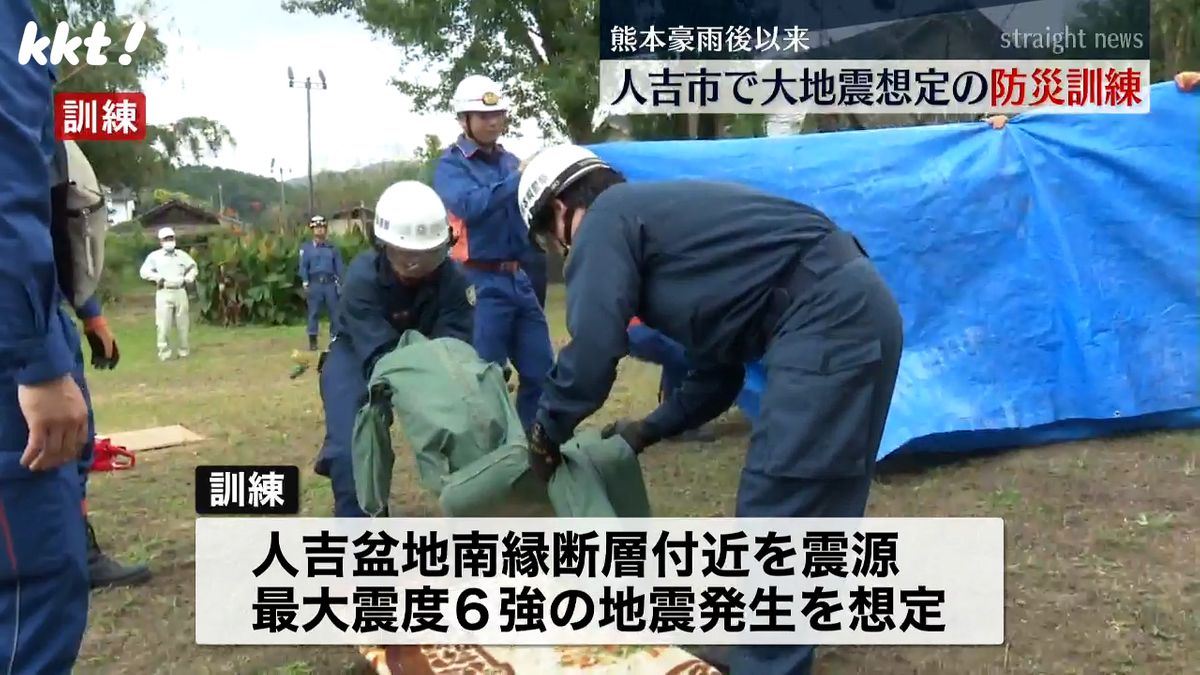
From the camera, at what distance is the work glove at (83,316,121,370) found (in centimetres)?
316

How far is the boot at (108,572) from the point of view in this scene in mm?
3564

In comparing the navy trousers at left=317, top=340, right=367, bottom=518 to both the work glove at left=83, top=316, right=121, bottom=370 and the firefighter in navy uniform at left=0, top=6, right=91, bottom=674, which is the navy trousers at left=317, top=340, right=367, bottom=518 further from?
the firefighter in navy uniform at left=0, top=6, right=91, bottom=674

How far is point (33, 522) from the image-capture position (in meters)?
1.83

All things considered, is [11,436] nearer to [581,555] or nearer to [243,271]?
[581,555]

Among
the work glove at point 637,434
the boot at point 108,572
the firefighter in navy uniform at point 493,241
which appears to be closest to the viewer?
the work glove at point 637,434

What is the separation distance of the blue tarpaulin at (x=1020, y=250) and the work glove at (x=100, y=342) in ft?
7.33

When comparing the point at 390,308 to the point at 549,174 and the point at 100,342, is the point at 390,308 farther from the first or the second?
the point at 549,174

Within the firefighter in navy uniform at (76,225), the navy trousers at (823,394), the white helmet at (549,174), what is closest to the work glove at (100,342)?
the firefighter in navy uniform at (76,225)

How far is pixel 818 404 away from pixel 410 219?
4.46ft

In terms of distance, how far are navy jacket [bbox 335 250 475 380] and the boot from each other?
3.55 ft

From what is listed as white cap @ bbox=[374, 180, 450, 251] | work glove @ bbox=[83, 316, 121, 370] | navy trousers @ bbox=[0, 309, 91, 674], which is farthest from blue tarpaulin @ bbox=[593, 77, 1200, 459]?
navy trousers @ bbox=[0, 309, 91, 674]

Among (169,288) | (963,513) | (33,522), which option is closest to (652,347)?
(963,513)

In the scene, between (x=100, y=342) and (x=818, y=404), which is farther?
(x=100, y=342)

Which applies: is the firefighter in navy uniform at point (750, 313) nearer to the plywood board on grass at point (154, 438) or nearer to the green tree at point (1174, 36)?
the plywood board on grass at point (154, 438)
